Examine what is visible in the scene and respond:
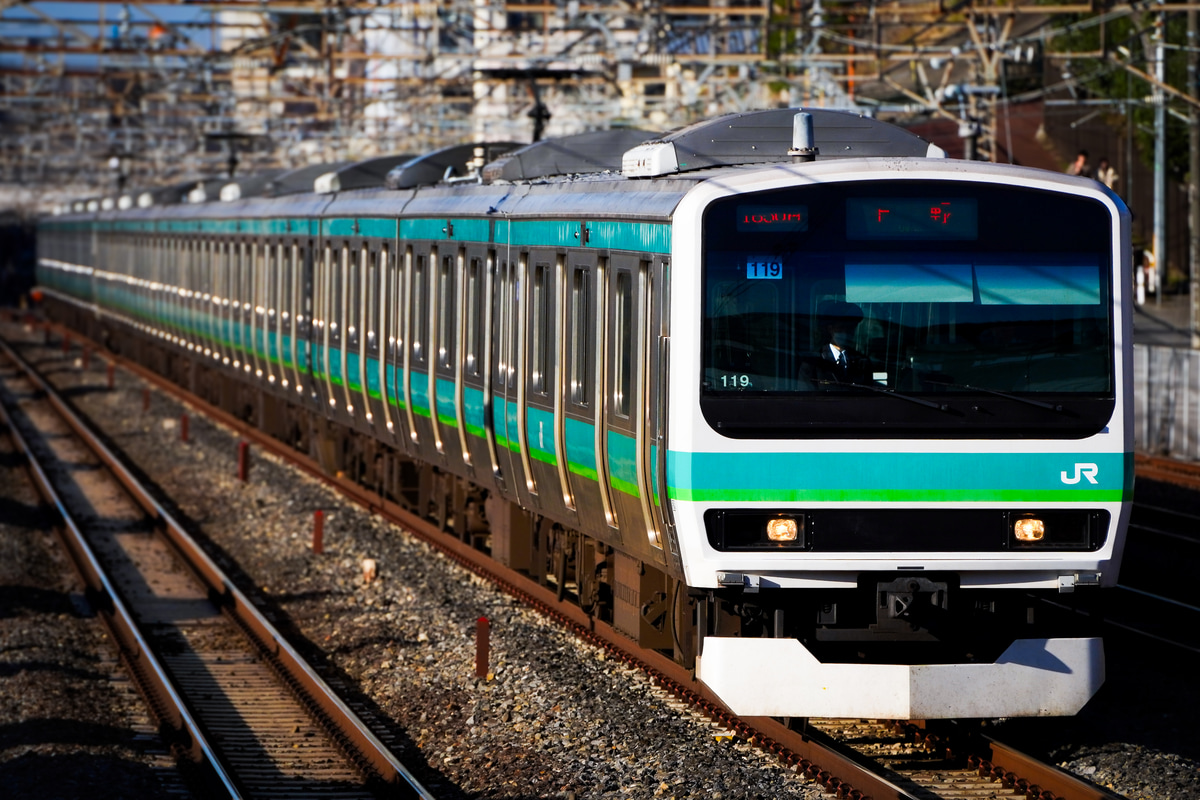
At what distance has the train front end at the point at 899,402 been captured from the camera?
801cm

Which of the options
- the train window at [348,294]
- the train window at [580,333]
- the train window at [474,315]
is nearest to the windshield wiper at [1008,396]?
the train window at [580,333]

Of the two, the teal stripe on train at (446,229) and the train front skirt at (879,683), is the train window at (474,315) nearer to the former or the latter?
the teal stripe on train at (446,229)

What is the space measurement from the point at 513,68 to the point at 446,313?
529cm

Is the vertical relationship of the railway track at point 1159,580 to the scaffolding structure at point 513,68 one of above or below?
below

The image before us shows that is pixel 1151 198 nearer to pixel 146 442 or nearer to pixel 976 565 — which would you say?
pixel 146 442

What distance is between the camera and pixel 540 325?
1077 cm

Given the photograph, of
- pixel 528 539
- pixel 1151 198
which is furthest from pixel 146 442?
pixel 1151 198

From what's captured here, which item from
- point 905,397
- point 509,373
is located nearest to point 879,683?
point 905,397

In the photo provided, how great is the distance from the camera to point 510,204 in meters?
11.6

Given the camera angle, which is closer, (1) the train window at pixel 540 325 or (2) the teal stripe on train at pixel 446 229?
(1) the train window at pixel 540 325

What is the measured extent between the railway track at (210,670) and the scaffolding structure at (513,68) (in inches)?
214

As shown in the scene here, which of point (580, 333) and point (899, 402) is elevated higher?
point (580, 333)

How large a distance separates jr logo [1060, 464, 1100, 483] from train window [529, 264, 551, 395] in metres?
3.49

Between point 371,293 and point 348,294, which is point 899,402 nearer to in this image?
point 371,293
